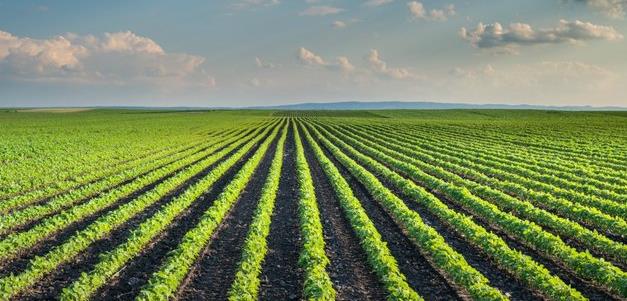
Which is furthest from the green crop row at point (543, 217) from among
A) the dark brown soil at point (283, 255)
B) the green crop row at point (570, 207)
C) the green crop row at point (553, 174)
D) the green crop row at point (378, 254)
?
the dark brown soil at point (283, 255)

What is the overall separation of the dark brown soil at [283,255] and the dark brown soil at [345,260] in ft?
2.92

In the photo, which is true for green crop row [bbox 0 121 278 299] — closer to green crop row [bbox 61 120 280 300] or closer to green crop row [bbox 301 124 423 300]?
green crop row [bbox 61 120 280 300]

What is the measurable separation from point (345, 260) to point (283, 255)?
1.70 metres

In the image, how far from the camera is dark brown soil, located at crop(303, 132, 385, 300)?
33.9 ft

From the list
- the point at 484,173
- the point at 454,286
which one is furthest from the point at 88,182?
the point at 484,173

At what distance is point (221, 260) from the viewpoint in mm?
12148

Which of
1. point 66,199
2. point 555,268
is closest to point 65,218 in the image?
point 66,199

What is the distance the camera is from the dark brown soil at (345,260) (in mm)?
10336

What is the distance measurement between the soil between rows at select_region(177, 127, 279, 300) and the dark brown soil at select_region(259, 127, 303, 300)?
32.7 inches

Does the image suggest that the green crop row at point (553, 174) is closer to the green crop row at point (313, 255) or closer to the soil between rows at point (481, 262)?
the soil between rows at point (481, 262)

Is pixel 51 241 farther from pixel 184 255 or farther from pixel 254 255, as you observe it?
pixel 254 255

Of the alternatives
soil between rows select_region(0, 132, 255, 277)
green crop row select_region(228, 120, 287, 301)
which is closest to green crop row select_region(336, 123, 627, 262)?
green crop row select_region(228, 120, 287, 301)

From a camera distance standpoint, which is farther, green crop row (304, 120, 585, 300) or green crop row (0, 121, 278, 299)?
green crop row (0, 121, 278, 299)

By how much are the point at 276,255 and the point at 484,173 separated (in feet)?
55.3
